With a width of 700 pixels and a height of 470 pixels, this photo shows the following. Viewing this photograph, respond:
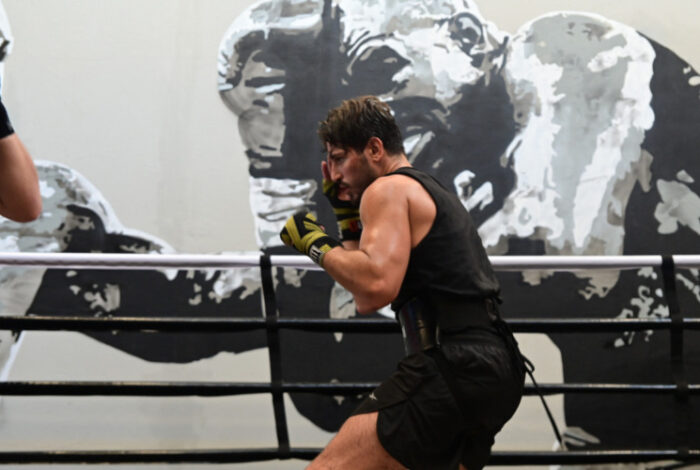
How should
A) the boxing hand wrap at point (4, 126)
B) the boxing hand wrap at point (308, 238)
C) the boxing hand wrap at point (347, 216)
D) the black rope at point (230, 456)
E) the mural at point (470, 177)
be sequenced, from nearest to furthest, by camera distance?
the boxing hand wrap at point (4, 126), the boxing hand wrap at point (308, 238), the boxing hand wrap at point (347, 216), the black rope at point (230, 456), the mural at point (470, 177)

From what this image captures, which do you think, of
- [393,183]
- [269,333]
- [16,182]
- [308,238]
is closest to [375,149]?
[393,183]

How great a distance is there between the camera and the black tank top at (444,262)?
1581 millimetres

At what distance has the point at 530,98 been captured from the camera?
308 centimetres

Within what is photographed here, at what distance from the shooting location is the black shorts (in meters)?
1.48

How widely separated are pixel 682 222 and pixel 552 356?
0.85 m

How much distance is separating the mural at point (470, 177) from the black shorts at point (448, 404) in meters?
1.37

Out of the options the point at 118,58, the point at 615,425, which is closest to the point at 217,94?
the point at 118,58

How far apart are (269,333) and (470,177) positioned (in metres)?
1.27

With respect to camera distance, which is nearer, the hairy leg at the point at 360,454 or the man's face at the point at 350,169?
the hairy leg at the point at 360,454

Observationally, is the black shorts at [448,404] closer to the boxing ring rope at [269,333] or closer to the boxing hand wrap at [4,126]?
the boxing ring rope at [269,333]

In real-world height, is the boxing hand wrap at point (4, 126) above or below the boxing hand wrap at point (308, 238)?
above

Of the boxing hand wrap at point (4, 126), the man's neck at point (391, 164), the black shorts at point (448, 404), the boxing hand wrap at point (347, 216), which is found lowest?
the black shorts at point (448, 404)

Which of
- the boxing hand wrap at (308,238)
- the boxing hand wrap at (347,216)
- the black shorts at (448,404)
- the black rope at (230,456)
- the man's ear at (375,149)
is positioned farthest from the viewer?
the black rope at (230,456)

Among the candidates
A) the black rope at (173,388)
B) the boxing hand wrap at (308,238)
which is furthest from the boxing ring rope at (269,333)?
the boxing hand wrap at (308,238)
